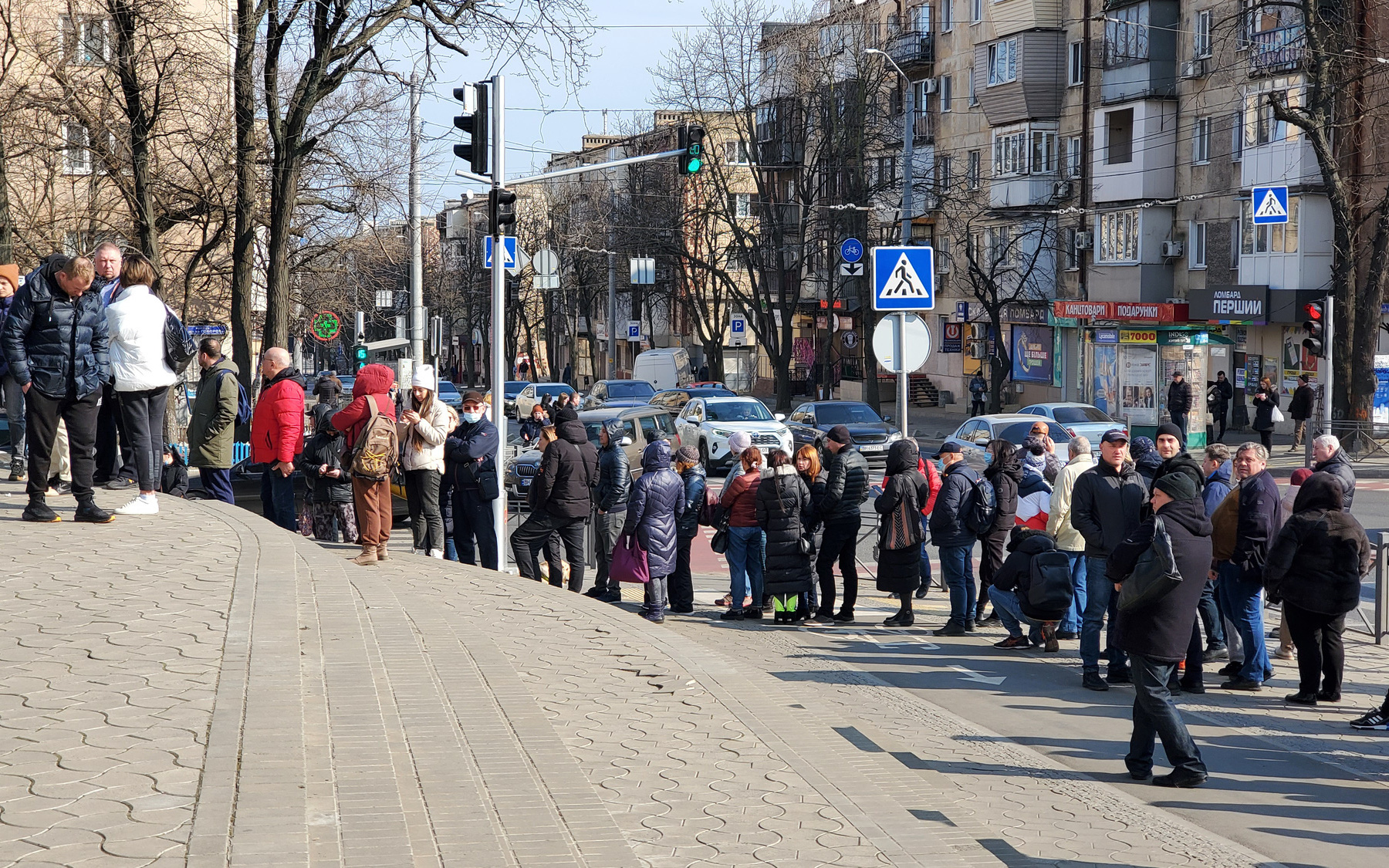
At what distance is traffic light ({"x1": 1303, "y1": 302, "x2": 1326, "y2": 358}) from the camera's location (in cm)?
2770

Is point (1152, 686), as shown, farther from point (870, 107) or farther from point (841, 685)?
point (870, 107)

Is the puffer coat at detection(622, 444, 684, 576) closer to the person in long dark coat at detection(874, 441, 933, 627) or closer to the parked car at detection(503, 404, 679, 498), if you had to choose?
the person in long dark coat at detection(874, 441, 933, 627)

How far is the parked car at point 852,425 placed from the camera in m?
30.7

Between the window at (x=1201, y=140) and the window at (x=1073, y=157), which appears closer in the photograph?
the window at (x=1201, y=140)

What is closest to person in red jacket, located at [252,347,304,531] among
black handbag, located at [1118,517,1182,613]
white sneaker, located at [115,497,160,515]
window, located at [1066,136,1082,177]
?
white sneaker, located at [115,497,160,515]

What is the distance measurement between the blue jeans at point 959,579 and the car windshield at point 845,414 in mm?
19482

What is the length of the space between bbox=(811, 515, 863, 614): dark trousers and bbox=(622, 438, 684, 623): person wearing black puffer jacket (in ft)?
4.68

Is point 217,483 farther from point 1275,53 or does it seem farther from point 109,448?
point 1275,53

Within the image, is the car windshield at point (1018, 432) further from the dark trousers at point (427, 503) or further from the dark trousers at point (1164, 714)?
the dark trousers at point (1164, 714)

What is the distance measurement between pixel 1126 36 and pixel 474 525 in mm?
37515

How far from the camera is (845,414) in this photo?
32.8 meters

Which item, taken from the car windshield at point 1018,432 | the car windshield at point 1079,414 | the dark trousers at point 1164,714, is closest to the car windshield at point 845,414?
the car windshield at point 1079,414

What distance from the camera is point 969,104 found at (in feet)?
182

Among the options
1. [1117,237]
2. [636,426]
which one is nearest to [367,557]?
[636,426]
